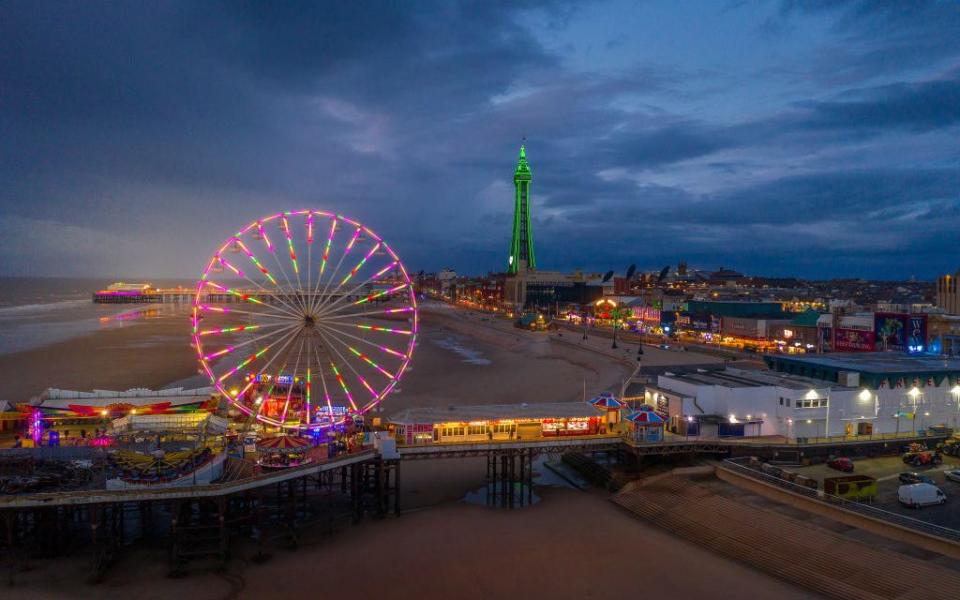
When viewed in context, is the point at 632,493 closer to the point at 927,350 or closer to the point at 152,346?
the point at 927,350

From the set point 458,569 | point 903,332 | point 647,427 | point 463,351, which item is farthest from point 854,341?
point 458,569

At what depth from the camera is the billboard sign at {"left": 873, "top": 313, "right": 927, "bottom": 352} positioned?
53.8 metres

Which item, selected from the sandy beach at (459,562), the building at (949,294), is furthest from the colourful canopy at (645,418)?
the building at (949,294)

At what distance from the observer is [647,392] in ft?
119

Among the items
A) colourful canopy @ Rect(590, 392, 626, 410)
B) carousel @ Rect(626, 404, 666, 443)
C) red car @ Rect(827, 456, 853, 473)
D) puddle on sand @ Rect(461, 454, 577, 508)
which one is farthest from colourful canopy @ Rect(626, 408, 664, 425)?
red car @ Rect(827, 456, 853, 473)

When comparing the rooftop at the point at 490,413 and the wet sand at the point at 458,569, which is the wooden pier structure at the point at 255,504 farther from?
the rooftop at the point at 490,413

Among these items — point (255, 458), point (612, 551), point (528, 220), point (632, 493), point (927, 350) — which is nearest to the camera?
point (612, 551)

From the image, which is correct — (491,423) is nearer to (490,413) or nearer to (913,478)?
(490,413)

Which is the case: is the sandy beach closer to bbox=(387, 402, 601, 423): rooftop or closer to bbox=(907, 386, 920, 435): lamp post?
bbox=(387, 402, 601, 423): rooftop

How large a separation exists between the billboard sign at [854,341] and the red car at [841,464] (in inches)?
1298

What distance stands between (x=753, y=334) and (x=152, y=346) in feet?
235

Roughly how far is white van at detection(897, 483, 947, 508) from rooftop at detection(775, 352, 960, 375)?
11115 millimetres

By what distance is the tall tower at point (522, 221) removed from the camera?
167 meters

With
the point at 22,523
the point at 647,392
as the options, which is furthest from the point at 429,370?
the point at 22,523
